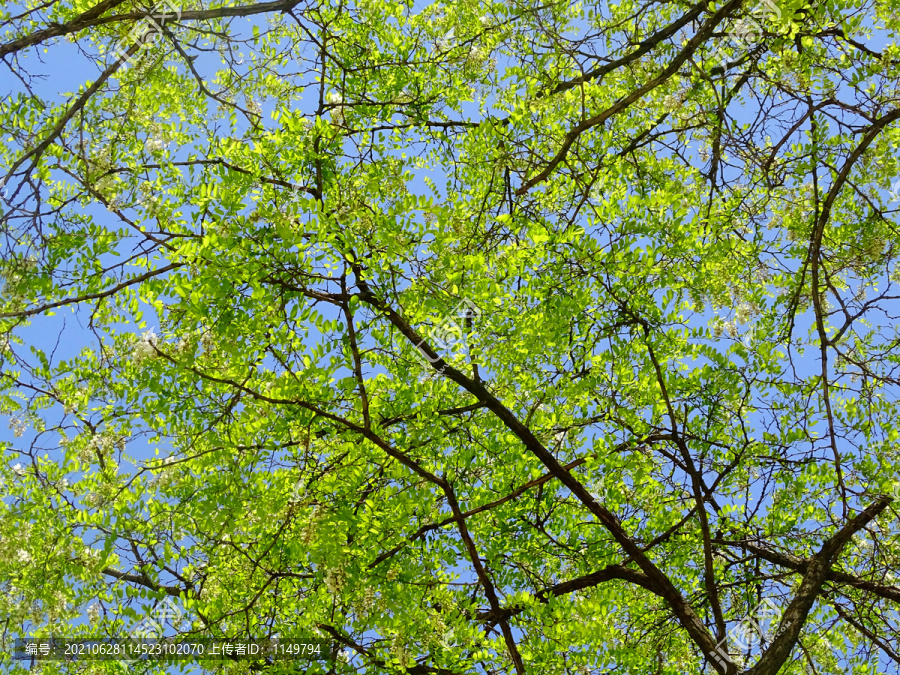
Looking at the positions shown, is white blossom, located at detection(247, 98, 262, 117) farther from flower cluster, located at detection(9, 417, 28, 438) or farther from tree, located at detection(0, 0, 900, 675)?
flower cluster, located at detection(9, 417, 28, 438)

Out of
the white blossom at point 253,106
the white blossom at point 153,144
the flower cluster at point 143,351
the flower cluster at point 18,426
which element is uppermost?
the white blossom at point 253,106

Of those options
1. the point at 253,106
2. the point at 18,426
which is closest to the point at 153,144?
the point at 253,106

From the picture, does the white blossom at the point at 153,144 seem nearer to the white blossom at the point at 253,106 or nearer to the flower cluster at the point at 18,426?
the white blossom at the point at 253,106

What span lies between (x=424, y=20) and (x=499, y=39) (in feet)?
3.54

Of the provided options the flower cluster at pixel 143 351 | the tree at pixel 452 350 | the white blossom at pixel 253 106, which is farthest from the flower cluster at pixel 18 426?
the white blossom at pixel 253 106

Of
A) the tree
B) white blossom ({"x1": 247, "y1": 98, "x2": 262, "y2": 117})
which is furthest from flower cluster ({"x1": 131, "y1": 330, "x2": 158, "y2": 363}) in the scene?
white blossom ({"x1": 247, "y1": 98, "x2": 262, "y2": 117})

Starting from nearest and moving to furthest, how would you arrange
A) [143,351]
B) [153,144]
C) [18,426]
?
1. [143,351]
2. [153,144]
3. [18,426]

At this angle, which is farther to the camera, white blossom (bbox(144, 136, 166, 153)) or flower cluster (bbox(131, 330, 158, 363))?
white blossom (bbox(144, 136, 166, 153))

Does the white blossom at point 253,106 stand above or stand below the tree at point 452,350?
above

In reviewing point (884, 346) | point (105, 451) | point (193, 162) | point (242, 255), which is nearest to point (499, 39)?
point (193, 162)

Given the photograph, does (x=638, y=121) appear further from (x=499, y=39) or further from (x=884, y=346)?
(x=884, y=346)

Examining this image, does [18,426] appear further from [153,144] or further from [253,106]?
[253,106]

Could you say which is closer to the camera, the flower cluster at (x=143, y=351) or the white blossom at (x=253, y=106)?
the flower cluster at (x=143, y=351)

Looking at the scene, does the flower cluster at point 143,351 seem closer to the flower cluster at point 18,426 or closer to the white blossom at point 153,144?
A: the white blossom at point 153,144
